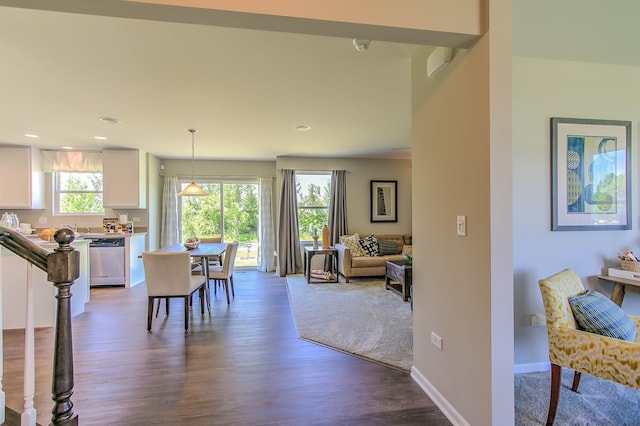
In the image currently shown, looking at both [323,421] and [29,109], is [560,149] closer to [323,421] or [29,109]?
[323,421]

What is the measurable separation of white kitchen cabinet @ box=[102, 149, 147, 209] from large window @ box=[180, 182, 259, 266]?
1.12m

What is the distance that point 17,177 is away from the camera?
201 inches

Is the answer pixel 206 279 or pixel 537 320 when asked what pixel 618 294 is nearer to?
pixel 537 320

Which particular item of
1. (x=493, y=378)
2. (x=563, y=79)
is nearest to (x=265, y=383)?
(x=493, y=378)

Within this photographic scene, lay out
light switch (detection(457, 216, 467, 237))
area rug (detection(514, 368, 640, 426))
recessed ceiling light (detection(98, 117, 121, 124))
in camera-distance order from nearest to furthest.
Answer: light switch (detection(457, 216, 467, 237))
area rug (detection(514, 368, 640, 426))
recessed ceiling light (detection(98, 117, 121, 124))

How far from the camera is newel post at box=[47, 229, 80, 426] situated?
121 centimetres

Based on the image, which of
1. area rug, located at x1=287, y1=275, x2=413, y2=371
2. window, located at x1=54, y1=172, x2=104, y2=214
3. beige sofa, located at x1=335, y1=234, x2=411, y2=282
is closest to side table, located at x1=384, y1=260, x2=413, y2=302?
area rug, located at x1=287, y1=275, x2=413, y2=371

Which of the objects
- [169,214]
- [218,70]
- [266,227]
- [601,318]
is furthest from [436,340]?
[169,214]

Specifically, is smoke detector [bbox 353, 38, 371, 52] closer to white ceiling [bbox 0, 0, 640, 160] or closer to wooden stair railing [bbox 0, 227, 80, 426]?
white ceiling [bbox 0, 0, 640, 160]

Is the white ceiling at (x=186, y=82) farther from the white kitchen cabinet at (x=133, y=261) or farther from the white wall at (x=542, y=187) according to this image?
the white kitchen cabinet at (x=133, y=261)

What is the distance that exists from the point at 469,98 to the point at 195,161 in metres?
5.97

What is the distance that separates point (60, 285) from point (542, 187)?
10.2 ft

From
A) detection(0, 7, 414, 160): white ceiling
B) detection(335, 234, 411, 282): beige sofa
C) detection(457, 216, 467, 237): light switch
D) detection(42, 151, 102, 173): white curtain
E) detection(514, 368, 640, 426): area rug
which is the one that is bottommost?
detection(514, 368, 640, 426): area rug

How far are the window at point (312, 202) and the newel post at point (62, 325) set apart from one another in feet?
17.3
